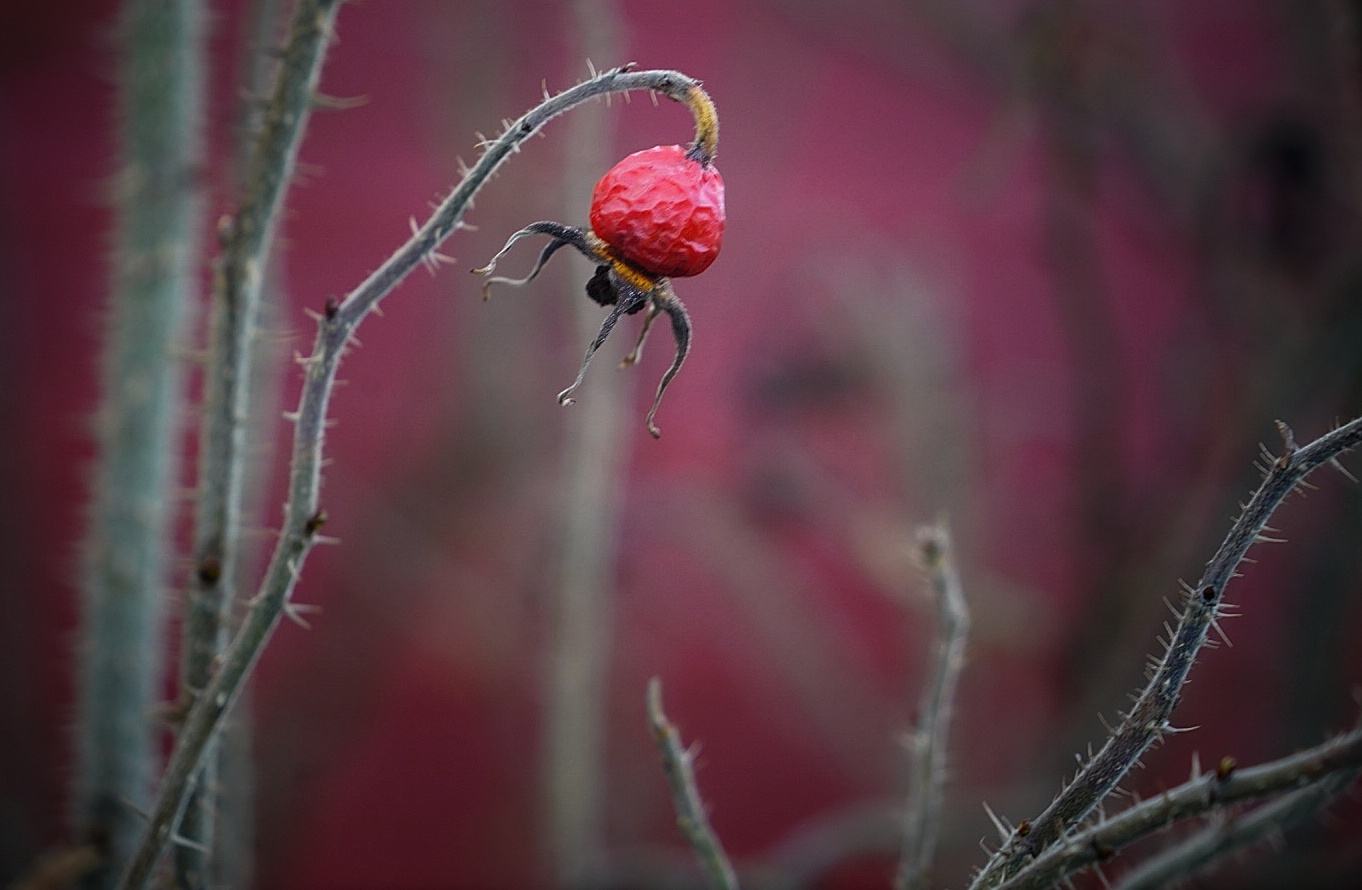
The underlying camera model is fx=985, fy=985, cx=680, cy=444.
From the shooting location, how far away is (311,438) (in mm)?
330

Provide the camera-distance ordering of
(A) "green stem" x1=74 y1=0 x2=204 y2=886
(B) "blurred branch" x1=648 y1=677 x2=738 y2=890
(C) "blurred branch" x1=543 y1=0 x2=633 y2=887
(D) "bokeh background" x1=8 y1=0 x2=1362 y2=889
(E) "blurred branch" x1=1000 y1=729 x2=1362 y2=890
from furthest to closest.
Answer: (D) "bokeh background" x1=8 y1=0 x2=1362 y2=889
(C) "blurred branch" x1=543 y1=0 x2=633 y2=887
(A) "green stem" x1=74 y1=0 x2=204 y2=886
(B) "blurred branch" x1=648 y1=677 x2=738 y2=890
(E) "blurred branch" x1=1000 y1=729 x2=1362 y2=890

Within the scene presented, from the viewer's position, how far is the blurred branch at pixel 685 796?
379mm

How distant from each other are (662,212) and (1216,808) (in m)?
0.25

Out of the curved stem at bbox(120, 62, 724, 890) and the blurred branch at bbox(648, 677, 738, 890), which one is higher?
the curved stem at bbox(120, 62, 724, 890)

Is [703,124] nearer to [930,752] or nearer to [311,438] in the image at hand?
[311,438]

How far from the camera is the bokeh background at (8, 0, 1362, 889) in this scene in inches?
42.3

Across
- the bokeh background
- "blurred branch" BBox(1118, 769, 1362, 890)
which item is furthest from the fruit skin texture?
the bokeh background

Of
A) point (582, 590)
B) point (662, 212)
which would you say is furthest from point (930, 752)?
point (582, 590)

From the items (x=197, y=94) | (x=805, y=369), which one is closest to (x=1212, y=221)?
(x=805, y=369)

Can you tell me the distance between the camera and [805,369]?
4.23ft

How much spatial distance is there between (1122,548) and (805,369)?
437 mm

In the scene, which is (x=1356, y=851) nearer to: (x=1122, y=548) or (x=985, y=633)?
(x=1122, y=548)

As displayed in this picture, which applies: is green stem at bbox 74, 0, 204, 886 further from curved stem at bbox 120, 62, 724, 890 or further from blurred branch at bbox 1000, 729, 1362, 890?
blurred branch at bbox 1000, 729, 1362, 890

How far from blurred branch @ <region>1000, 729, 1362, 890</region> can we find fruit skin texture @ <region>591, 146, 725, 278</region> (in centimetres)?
22
